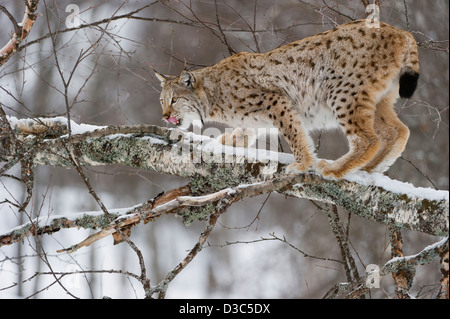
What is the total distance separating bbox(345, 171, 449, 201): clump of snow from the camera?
10.4 feet

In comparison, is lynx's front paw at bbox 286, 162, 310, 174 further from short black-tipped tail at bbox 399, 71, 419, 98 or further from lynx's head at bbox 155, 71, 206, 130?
lynx's head at bbox 155, 71, 206, 130

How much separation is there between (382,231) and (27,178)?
755cm

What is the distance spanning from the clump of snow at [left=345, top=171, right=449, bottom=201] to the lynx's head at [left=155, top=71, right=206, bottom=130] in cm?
206

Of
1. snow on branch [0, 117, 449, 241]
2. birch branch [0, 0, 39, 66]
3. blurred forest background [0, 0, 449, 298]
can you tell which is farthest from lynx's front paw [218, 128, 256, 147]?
blurred forest background [0, 0, 449, 298]

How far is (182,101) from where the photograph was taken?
5406 mm

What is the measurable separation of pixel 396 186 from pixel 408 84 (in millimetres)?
1248

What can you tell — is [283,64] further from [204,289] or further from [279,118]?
[204,289]

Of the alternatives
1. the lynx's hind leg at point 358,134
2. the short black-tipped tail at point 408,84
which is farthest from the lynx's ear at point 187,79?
the short black-tipped tail at point 408,84

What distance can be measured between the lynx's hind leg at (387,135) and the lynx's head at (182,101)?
5.91 feet

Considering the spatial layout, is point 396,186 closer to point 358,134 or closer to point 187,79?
point 358,134

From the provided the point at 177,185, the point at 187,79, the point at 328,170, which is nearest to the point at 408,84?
the point at 328,170

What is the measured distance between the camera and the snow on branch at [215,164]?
10.7ft
